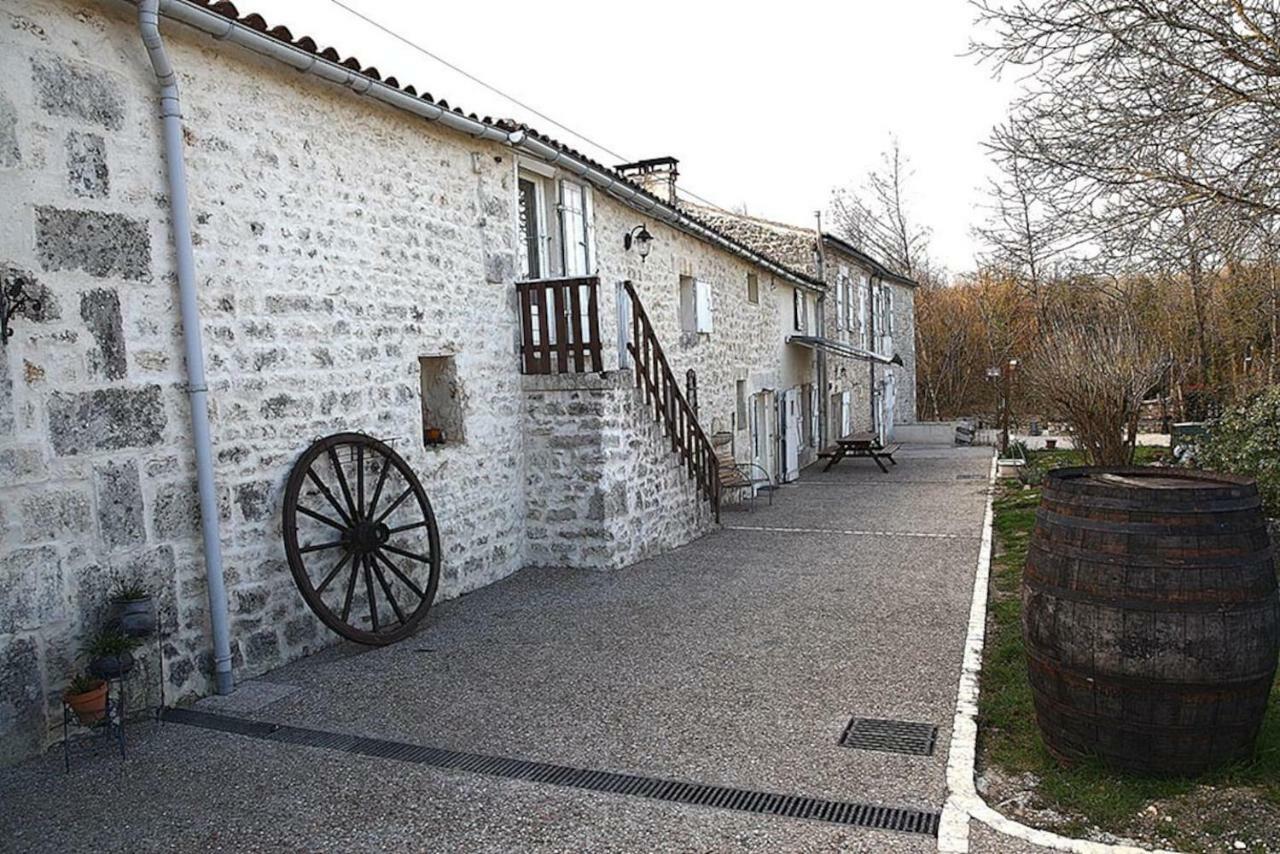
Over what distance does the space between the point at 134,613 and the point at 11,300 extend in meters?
1.51

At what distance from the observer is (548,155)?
7598 millimetres

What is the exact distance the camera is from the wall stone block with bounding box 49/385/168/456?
12.7 ft

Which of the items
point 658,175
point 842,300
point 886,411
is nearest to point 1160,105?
point 658,175

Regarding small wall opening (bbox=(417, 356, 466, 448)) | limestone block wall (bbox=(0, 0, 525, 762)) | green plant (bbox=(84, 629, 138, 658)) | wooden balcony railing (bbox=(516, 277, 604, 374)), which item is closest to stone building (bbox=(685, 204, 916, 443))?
wooden balcony railing (bbox=(516, 277, 604, 374))

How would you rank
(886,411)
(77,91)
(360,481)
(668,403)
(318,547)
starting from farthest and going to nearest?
(886,411) → (668,403) → (360,481) → (318,547) → (77,91)

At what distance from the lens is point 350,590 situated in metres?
5.31

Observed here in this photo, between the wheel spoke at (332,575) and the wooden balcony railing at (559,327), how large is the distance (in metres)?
2.77

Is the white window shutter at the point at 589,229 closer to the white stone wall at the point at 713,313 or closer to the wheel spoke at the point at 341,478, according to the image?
the white stone wall at the point at 713,313

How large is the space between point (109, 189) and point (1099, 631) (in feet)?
16.0

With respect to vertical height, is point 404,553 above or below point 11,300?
below

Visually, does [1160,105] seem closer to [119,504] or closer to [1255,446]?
[1255,446]

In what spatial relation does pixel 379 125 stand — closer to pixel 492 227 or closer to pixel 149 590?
pixel 492 227

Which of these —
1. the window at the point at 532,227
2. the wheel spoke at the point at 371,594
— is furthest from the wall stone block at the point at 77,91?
the window at the point at 532,227

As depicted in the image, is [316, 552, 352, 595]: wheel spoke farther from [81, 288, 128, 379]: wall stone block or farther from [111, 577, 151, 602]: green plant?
[81, 288, 128, 379]: wall stone block
